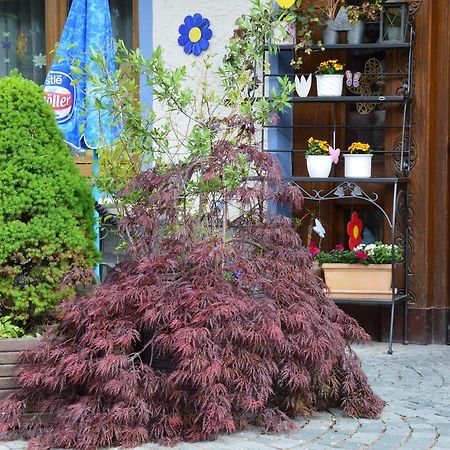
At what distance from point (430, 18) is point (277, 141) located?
1.48 metres

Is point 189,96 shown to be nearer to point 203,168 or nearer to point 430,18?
point 203,168

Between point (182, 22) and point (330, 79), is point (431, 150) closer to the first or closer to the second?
point (330, 79)

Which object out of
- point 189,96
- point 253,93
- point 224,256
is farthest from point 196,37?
point 224,256

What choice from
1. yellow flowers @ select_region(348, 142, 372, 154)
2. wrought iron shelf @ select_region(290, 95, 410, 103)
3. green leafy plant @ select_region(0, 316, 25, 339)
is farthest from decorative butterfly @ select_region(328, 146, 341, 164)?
green leafy plant @ select_region(0, 316, 25, 339)

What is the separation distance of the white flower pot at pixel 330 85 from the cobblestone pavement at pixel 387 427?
2181 millimetres

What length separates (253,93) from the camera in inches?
272

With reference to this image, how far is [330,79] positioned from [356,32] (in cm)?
42

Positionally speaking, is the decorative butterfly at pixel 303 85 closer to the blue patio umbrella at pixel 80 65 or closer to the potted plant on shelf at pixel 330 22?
the potted plant on shelf at pixel 330 22

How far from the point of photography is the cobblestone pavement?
4496 millimetres

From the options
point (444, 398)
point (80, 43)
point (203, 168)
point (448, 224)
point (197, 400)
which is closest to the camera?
point (197, 400)

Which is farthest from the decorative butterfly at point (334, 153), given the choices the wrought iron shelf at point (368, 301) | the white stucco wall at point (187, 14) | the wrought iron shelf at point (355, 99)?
the white stucco wall at point (187, 14)

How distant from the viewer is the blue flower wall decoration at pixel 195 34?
7414 mm

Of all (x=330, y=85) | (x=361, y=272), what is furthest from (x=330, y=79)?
(x=361, y=272)

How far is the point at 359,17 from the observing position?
710 centimetres
